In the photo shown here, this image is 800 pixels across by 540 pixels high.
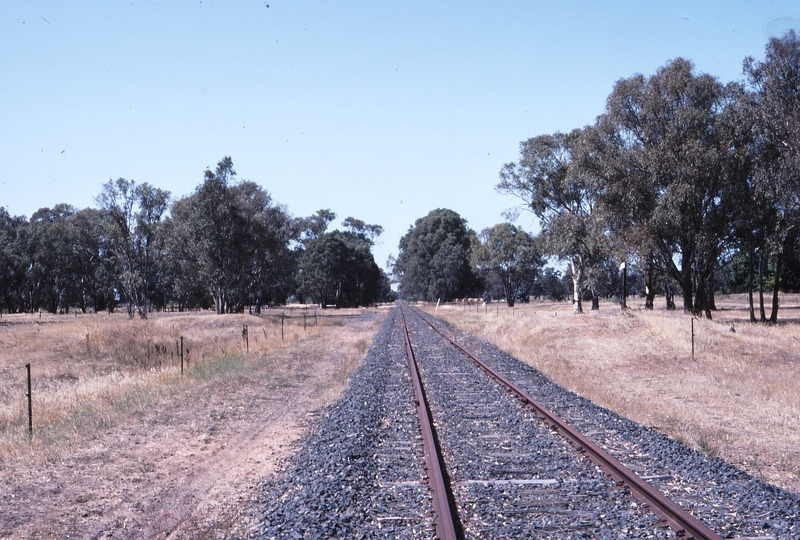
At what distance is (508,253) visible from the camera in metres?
81.2

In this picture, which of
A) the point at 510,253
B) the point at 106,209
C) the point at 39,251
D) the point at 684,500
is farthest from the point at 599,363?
the point at 39,251

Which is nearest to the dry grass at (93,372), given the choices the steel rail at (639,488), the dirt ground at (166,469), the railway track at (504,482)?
the dirt ground at (166,469)

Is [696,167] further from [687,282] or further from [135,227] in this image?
[135,227]

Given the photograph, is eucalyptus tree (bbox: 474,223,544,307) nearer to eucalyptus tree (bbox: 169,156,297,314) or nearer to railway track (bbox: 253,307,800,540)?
eucalyptus tree (bbox: 169,156,297,314)

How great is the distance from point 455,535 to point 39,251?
→ 84334 millimetres

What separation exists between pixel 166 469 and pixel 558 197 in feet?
145

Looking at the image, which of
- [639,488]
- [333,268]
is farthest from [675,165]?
[333,268]

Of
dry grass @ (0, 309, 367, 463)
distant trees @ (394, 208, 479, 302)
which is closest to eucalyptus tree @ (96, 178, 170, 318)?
dry grass @ (0, 309, 367, 463)

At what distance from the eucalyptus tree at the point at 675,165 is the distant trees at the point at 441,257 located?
50840mm

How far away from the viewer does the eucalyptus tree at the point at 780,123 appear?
2997 cm

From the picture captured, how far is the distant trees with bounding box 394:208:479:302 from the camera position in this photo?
92938 millimetres

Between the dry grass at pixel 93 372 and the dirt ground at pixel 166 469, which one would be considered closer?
the dirt ground at pixel 166 469

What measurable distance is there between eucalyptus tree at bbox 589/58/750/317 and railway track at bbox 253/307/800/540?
25.1 metres

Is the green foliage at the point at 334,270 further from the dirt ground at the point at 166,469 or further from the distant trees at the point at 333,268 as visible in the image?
the dirt ground at the point at 166,469
